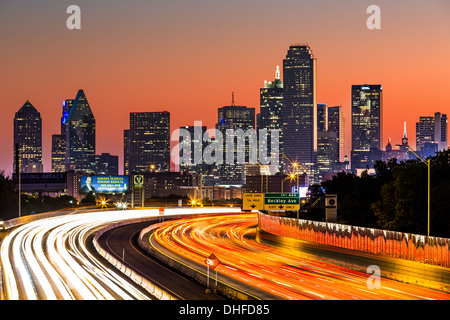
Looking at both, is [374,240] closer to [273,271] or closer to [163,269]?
[273,271]

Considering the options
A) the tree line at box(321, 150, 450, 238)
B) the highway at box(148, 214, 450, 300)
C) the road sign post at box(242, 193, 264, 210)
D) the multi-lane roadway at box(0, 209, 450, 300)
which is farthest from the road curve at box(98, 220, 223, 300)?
the tree line at box(321, 150, 450, 238)

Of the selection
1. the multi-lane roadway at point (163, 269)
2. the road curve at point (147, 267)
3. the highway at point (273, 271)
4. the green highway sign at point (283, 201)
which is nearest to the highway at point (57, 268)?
the multi-lane roadway at point (163, 269)

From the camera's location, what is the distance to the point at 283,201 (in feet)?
223

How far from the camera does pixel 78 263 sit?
159ft

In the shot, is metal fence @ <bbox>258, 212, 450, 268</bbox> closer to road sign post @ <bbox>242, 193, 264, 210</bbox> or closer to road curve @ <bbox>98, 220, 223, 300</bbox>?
road sign post @ <bbox>242, 193, 264, 210</bbox>

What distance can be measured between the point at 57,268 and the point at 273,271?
48.7 feet

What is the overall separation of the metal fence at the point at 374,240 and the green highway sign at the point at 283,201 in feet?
24.7

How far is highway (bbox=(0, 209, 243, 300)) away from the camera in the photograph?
1372 inches

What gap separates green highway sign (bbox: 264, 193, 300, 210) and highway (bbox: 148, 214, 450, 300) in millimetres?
4325

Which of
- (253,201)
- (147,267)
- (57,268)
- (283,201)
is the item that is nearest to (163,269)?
(147,267)

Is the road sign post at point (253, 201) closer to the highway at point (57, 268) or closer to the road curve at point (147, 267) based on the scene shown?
the road curve at point (147, 267)
